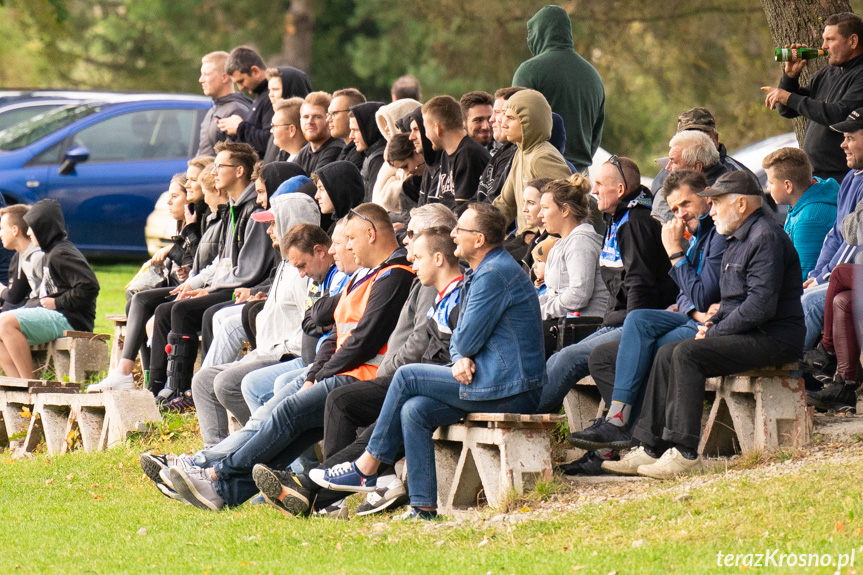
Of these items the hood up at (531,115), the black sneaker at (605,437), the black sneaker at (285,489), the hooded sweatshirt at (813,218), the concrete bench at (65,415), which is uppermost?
the hood up at (531,115)

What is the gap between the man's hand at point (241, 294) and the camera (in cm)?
932

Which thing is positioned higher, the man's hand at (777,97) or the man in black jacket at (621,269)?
the man's hand at (777,97)

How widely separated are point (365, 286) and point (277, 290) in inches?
54.9

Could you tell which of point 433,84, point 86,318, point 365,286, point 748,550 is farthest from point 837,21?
point 433,84

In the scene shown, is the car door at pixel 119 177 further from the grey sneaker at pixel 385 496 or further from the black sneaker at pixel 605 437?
the black sneaker at pixel 605 437

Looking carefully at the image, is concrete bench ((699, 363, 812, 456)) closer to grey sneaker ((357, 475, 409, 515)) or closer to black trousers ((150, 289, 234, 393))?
grey sneaker ((357, 475, 409, 515))

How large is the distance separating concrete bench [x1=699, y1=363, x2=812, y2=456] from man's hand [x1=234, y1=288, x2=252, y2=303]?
12.7ft

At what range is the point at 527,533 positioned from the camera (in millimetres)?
5754

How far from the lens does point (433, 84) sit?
2188 cm

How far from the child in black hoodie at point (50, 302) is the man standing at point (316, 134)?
2.22m

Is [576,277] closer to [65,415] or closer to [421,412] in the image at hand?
[421,412]

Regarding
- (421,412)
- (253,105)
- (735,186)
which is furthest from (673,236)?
(253,105)

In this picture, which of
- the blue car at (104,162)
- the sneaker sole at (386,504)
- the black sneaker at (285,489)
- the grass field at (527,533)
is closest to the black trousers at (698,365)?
the grass field at (527,533)

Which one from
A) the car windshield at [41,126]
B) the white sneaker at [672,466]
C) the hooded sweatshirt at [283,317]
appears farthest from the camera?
the car windshield at [41,126]
